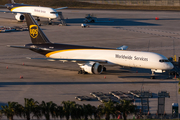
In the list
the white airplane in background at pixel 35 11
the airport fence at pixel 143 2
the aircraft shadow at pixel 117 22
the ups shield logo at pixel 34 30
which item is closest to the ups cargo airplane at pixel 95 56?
the ups shield logo at pixel 34 30

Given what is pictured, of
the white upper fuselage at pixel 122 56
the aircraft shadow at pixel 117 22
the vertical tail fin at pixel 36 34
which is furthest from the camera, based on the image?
the aircraft shadow at pixel 117 22

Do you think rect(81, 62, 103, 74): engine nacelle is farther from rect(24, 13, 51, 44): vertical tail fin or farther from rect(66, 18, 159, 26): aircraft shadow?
rect(66, 18, 159, 26): aircraft shadow

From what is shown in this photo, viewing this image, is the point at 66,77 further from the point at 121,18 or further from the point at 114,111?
the point at 121,18

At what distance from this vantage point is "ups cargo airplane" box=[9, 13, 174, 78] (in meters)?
46.0

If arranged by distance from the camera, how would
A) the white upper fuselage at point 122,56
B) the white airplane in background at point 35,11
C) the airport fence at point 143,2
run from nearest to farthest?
the white upper fuselage at point 122,56 → the white airplane in background at point 35,11 → the airport fence at point 143,2

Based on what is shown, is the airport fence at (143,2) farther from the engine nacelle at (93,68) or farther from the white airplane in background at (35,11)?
the engine nacelle at (93,68)

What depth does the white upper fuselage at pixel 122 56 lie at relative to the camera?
45.7 metres

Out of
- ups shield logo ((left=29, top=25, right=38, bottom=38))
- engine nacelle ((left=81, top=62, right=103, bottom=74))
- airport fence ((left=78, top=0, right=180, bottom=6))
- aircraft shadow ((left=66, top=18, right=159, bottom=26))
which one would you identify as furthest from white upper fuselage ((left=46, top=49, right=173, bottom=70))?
airport fence ((left=78, top=0, right=180, bottom=6))

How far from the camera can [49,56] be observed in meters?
53.5

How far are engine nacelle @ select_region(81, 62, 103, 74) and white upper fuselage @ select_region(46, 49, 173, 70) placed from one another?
184 cm

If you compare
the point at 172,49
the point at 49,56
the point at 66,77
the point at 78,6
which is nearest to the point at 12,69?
the point at 49,56

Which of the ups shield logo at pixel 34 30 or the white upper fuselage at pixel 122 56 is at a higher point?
the ups shield logo at pixel 34 30

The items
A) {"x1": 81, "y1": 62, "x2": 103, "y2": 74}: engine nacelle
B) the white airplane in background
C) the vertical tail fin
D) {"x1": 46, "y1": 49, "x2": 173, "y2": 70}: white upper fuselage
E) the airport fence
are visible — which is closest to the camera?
{"x1": 46, "y1": 49, "x2": 173, "y2": 70}: white upper fuselage

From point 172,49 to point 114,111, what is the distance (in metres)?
46.0
